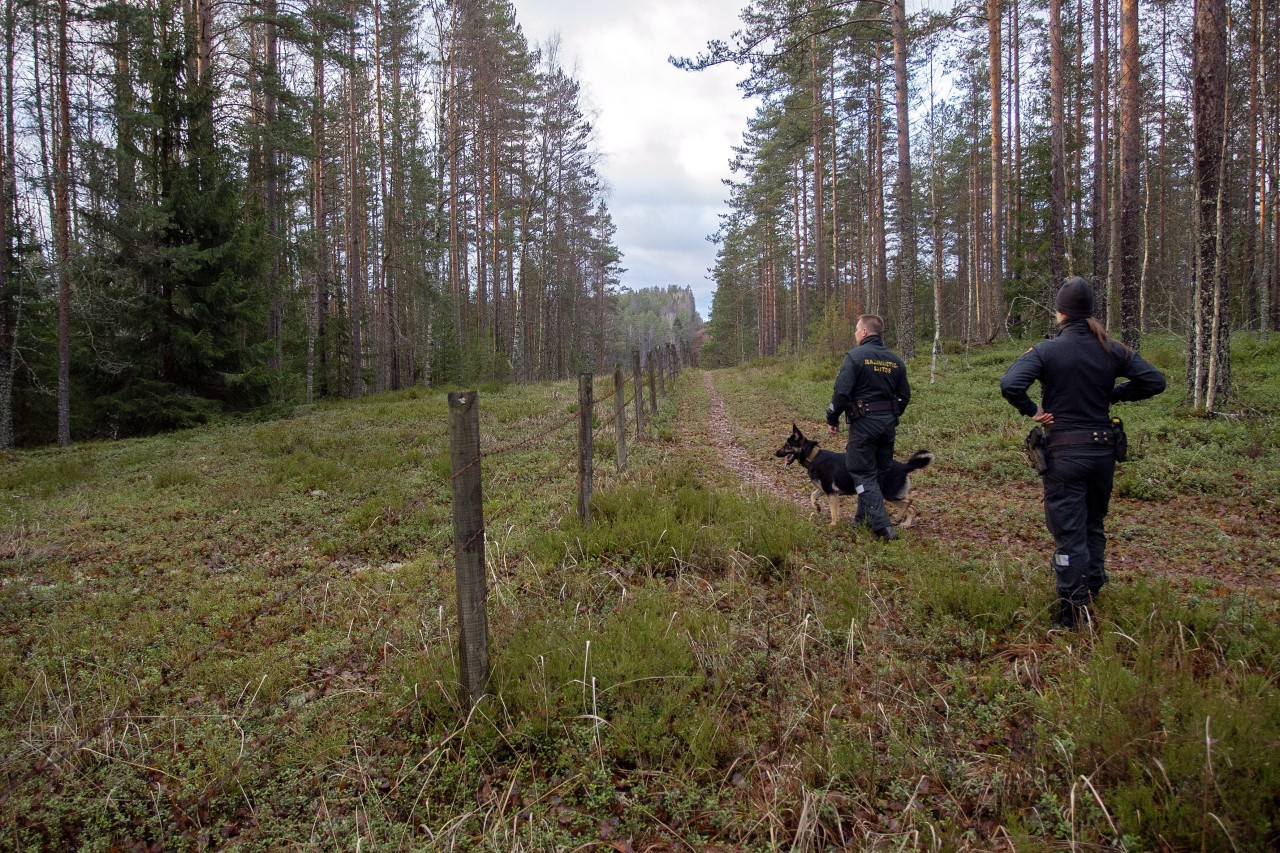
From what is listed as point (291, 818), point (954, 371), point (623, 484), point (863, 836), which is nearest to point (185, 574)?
point (291, 818)

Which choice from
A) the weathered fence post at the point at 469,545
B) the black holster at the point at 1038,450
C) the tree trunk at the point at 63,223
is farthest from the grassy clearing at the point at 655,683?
the tree trunk at the point at 63,223

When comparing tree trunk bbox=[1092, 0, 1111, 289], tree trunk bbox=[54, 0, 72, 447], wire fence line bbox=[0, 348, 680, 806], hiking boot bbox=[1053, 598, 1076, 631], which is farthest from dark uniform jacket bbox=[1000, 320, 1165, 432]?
tree trunk bbox=[54, 0, 72, 447]

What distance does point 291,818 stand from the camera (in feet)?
8.29

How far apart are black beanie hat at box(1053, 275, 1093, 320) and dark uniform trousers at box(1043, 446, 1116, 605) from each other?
0.84m

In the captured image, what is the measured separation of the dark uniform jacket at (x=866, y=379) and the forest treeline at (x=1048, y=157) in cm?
602

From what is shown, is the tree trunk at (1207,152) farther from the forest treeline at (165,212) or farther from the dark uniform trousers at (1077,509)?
the forest treeline at (165,212)

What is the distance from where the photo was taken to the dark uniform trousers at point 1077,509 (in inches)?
137

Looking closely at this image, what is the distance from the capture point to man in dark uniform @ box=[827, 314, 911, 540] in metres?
5.37

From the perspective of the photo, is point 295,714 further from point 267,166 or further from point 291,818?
point 267,166

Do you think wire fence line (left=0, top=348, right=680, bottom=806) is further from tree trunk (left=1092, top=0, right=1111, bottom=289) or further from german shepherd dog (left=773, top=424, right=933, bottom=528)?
tree trunk (left=1092, top=0, right=1111, bottom=289)

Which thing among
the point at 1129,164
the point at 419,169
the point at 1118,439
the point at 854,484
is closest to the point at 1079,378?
the point at 1118,439

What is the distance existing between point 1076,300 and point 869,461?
2154mm

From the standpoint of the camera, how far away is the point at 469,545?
2918mm

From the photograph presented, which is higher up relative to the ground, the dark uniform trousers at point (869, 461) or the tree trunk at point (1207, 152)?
the tree trunk at point (1207, 152)
